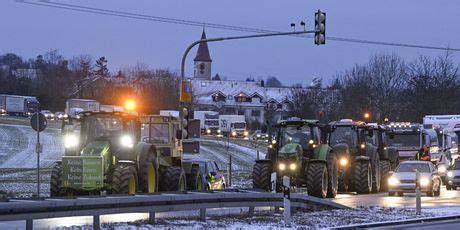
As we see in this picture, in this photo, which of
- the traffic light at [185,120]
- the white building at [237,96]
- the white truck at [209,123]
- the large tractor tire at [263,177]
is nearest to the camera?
the large tractor tire at [263,177]

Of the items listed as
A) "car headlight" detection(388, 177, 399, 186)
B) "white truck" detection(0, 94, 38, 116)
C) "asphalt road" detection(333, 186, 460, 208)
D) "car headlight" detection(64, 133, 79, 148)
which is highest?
"white truck" detection(0, 94, 38, 116)

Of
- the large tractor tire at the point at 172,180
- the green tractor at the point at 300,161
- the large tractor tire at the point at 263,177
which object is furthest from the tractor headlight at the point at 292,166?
the large tractor tire at the point at 172,180

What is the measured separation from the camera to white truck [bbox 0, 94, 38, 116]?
10819 cm

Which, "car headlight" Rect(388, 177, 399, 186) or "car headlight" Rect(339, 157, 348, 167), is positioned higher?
"car headlight" Rect(339, 157, 348, 167)

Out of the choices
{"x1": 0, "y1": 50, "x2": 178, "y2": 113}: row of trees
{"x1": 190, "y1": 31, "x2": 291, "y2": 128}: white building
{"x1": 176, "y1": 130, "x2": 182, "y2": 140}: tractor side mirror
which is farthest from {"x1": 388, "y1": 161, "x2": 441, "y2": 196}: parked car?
{"x1": 190, "y1": 31, "x2": 291, "y2": 128}: white building

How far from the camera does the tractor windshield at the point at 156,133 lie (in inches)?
1168

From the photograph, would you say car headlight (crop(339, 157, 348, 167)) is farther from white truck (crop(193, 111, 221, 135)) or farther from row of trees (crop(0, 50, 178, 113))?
white truck (crop(193, 111, 221, 135))

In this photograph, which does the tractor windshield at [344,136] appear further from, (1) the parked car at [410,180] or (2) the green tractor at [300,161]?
(2) the green tractor at [300,161]

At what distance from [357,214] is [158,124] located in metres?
9.20

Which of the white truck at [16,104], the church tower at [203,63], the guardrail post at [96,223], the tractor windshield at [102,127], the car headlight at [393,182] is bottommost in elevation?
the car headlight at [393,182]

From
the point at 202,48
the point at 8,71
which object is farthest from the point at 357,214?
the point at 202,48

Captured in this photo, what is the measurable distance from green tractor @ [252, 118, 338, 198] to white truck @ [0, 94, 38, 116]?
80365 mm

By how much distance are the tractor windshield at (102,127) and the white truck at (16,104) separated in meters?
84.7

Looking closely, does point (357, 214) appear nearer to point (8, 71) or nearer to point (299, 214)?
point (299, 214)
